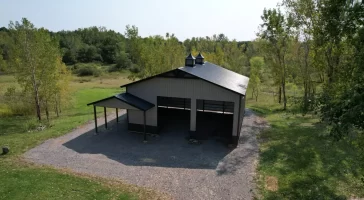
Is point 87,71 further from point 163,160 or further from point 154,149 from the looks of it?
point 163,160

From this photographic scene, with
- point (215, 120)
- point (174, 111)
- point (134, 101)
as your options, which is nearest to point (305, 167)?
point (215, 120)

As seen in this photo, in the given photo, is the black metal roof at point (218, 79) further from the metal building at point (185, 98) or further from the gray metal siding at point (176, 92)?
the gray metal siding at point (176, 92)

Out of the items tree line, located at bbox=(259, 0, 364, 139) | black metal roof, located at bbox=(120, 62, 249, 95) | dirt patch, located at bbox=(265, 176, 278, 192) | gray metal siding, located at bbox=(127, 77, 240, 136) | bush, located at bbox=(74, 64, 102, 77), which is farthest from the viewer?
bush, located at bbox=(74, 64, 102, 77)

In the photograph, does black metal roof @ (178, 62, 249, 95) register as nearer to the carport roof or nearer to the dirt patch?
the carport roof

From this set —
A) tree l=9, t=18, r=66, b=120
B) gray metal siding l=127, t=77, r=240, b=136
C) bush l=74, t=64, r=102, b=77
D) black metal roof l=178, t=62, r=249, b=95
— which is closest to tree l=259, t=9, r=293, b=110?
black metal roof l=178, t=62, r=249, b=95

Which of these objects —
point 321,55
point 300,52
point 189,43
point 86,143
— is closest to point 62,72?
point 86,143
